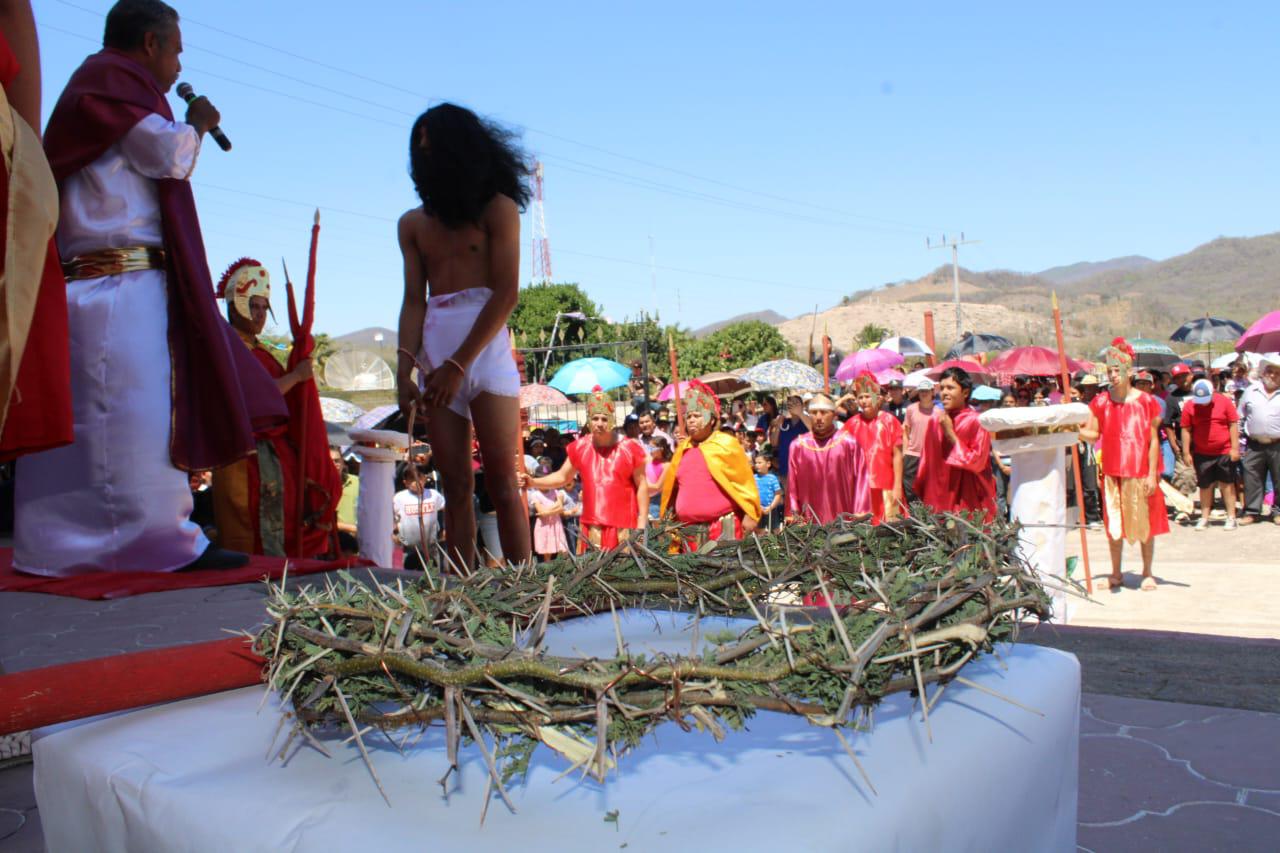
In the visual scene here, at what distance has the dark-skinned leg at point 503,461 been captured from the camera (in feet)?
12.3

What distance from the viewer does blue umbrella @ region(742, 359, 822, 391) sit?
20.1 m

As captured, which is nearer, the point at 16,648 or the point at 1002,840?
the point at 1002,840

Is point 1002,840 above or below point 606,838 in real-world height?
below

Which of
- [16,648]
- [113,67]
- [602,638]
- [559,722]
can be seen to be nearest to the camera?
[559,722]

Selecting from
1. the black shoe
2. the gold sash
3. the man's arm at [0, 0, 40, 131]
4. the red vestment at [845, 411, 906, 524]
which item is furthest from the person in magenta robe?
the gold sash

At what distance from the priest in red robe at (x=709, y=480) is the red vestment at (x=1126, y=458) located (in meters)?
3.69

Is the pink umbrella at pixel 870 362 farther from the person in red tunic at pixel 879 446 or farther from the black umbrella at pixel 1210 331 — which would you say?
the person in red tunic at pixel 879 446

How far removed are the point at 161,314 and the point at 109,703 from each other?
111 inches

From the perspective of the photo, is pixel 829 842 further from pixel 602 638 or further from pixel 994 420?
pixel 994 420

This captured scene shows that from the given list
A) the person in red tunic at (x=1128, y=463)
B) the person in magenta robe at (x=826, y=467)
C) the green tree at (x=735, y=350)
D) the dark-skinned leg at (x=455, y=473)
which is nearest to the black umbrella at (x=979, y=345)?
the person in red tunic at (x=1128, y=463)

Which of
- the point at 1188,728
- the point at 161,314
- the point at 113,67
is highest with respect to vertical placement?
the point at 113,67

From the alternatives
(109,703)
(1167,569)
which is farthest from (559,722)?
(1167,569)

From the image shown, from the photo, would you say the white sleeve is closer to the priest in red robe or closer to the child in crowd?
the priest in red robe

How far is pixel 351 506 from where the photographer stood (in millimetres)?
8125
